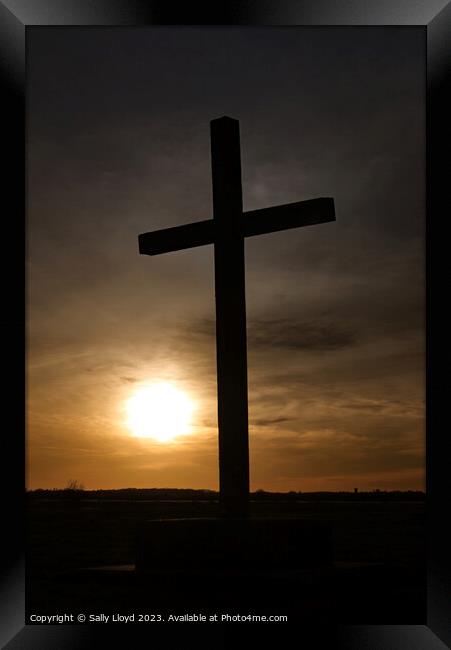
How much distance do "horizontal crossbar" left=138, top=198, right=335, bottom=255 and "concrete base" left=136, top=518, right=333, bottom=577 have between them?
1577mm

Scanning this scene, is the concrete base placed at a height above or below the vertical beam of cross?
below

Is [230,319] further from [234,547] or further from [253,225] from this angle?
[234,547]

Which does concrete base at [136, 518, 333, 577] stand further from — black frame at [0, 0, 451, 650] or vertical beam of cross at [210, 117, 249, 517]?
black frame at [0, 0, 451, 650]

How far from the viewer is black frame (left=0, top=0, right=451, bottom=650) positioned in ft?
11.5

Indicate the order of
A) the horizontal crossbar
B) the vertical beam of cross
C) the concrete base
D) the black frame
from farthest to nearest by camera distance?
the horizontal crossbar → the vertical beam of cross → the concrete base → the black frame

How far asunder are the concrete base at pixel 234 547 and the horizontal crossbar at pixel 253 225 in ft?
5.17

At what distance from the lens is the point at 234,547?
3.89 metres

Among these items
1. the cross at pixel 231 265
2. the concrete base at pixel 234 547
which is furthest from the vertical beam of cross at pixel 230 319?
the concrete base at pixel 234 547

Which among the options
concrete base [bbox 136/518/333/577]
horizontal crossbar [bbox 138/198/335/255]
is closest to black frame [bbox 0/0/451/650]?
concrete base [bbox 136/518/333/577]

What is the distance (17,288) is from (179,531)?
1.46 meters

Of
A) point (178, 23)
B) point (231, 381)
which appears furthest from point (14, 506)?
point (178, 23)

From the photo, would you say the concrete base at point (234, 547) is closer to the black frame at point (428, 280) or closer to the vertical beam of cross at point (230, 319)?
the vertical beam of cross at point (230, 319)

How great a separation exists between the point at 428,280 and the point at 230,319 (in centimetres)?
111

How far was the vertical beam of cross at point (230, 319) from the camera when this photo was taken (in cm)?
410
